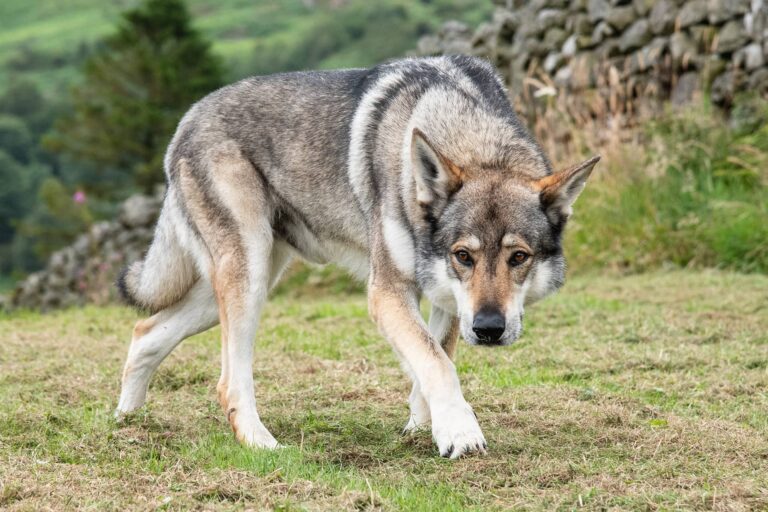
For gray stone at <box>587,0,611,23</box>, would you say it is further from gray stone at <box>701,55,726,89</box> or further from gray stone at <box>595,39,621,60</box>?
gray stone at <box>701,55,726,89</box>

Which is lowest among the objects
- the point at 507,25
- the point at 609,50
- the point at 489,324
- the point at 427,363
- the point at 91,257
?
the point at 91,257

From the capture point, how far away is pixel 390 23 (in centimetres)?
5925

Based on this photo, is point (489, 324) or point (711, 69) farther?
point (711, 69)

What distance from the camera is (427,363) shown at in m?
4.28

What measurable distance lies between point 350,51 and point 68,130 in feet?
83.8

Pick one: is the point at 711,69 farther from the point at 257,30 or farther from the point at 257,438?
the point at 257,30

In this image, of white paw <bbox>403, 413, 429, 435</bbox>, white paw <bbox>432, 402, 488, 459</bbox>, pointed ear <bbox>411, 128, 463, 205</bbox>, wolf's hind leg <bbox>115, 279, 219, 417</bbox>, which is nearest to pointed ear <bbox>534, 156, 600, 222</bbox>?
pointed ear <bbox>411, 128, 463, 205</bbox>

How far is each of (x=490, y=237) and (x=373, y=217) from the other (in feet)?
2.69

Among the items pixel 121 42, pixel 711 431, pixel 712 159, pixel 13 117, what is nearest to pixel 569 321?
pixel 711 431

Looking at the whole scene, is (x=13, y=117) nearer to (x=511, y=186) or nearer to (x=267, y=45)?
(x=267, y=45)

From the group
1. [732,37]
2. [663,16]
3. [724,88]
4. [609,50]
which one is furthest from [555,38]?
[724,88]

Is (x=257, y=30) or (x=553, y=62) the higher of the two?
(x=553, y=62)

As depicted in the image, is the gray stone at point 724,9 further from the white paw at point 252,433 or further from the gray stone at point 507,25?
the white paw at point 252,433

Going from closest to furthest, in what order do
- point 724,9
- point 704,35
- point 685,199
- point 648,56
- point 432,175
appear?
point 432,175 < point 685,199 < point 724,9 < point 704,35 < point 648,56
